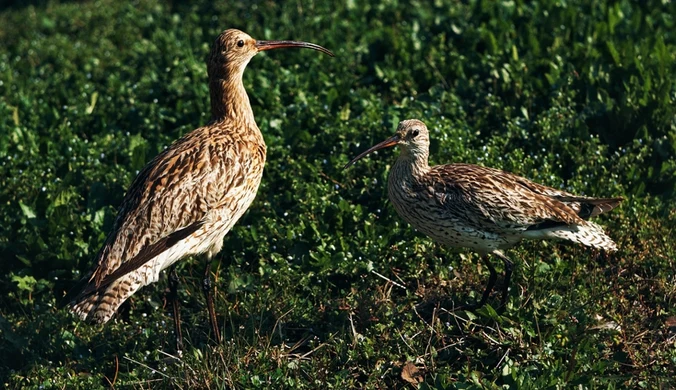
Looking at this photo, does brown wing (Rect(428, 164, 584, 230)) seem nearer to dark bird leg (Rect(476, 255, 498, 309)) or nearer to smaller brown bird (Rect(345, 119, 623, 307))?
smaller brown bird (Rect(345, 119, 623, 307))

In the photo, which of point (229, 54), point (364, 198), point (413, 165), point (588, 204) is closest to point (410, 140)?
point (413, 165)

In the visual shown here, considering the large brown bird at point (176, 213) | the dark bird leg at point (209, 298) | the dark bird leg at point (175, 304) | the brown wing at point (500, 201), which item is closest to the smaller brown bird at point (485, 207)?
the brown wing at point (500, 201)

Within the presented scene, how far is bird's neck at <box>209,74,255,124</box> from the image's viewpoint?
8312 millimetres

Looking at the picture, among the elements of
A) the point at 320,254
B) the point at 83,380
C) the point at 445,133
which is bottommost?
the point at 83,380

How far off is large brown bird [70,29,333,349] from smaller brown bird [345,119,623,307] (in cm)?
116

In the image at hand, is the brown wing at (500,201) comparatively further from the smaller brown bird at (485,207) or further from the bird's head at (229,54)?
the bird's head at (229,54)

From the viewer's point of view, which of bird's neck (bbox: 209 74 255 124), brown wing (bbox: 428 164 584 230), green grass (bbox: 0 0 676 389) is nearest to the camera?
green grass (bbox: 0 0 676 389)

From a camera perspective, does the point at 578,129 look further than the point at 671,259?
Yes

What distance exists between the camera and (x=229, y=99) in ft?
27.3

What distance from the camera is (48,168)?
31.2 feet

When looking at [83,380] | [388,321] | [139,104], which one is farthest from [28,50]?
[388,321]

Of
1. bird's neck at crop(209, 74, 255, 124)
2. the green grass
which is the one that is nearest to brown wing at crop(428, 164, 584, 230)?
the green grass

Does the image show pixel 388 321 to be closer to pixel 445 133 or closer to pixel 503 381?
pixel 503 381

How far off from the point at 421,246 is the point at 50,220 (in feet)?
10.1
